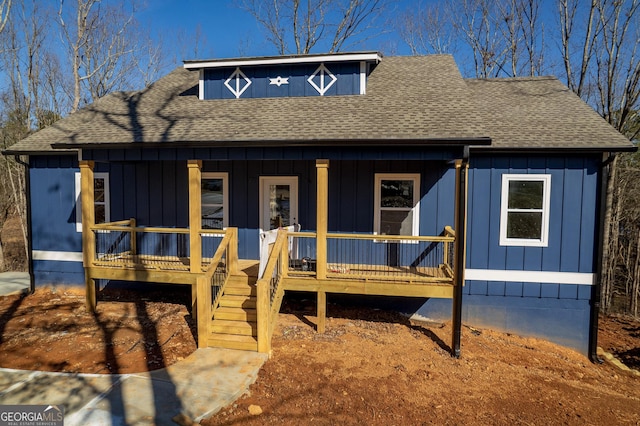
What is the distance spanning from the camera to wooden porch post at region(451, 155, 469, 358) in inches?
265

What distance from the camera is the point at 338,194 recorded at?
29.8ft

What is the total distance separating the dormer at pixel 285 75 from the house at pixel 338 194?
3cm

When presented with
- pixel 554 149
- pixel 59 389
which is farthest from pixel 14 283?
pixel 554 149

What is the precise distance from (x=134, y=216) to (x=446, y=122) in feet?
25.5

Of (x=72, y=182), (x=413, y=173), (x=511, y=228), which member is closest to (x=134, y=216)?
(x=72, y=182)

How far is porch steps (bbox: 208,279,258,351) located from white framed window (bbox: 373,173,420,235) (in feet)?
10.6

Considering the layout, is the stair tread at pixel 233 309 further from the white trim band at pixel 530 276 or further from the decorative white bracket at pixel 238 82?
the decorative white bracket at pixel 238 82

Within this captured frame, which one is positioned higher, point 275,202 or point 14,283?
point 275,202

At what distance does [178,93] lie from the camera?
10805 mm

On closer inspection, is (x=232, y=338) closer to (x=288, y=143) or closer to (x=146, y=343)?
(x=146, y=343)

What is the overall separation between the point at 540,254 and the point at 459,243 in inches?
100

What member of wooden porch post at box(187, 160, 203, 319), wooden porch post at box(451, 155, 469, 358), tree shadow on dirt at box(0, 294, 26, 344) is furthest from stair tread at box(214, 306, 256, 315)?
tree shadow on dirt at box(0, 294, 26, 344)

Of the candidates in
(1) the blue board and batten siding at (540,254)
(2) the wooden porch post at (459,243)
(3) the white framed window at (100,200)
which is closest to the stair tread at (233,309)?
(2) the wooden porch post at (459,243)

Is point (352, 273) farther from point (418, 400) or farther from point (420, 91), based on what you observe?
point (420, 91)
